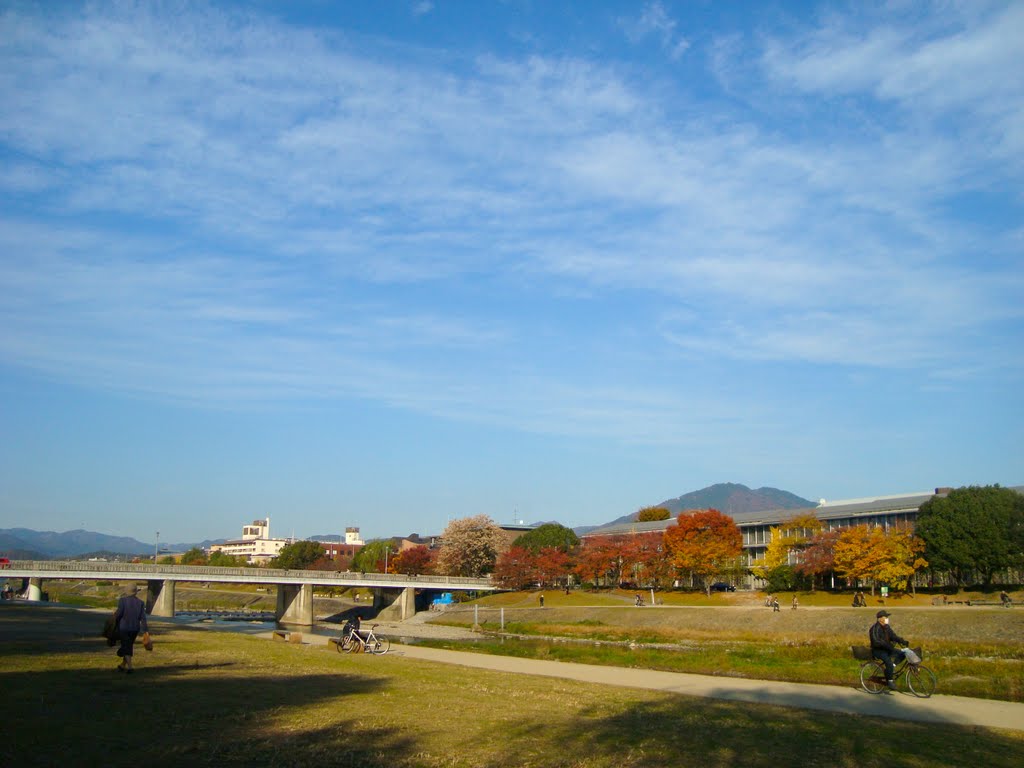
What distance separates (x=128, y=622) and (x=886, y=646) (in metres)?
17.3

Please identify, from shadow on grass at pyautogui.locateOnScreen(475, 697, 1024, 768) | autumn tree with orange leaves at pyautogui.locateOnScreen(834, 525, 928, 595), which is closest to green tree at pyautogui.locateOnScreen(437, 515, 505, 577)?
autumn tree with orange leaves at pyautogui.locateOnScreen(834, 525, 928, 595)

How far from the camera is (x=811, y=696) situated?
19.8 m

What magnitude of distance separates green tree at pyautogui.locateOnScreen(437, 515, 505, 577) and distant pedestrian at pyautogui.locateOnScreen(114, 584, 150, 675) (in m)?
107

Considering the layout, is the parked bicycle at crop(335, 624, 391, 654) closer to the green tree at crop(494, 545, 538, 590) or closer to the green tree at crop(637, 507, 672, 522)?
the green tree at crop(494, 545, 538, 590)

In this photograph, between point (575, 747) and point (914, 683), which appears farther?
point (914, 683)

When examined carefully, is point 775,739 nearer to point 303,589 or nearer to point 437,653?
point 437,653

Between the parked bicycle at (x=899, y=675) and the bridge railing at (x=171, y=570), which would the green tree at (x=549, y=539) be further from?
the parked bicycle at (x=899, y=675)

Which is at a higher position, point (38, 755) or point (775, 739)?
point (38, 755)

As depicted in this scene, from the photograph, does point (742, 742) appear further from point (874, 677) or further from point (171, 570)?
point (171, 570)

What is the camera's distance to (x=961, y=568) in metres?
68.2

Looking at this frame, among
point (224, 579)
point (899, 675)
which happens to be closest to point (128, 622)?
point (899, 675)

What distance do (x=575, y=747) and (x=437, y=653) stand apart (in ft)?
78.0

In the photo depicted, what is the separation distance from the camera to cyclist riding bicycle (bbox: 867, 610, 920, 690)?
18984 mm

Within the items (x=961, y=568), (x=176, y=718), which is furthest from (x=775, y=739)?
(x=961, y=568)
